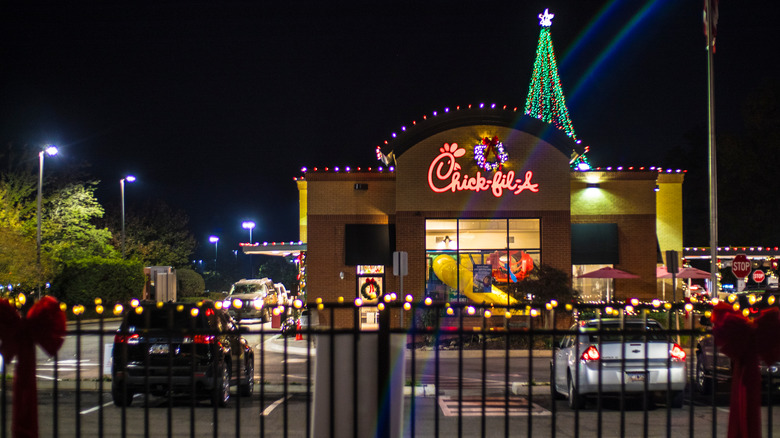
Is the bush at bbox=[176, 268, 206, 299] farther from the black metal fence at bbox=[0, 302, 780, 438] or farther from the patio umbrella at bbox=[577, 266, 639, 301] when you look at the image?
the patio umbrella at bbox=[577, 266, 639, 301]

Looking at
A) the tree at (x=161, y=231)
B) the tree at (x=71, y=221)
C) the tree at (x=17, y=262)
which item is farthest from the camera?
the tree at (x=161, y=231)

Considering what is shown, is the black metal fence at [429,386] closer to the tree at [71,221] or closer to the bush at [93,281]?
the bush at [93,281]

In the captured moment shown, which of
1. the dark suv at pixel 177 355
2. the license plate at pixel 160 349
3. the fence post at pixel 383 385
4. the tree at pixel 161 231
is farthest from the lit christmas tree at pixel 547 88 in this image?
the tree at pixel 161 231

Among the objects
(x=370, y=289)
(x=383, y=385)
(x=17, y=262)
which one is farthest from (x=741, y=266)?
(x=17, y=262)

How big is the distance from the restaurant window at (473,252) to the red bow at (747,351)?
22541 mm

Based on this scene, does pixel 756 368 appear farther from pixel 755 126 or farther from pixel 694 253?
pixel 755 126

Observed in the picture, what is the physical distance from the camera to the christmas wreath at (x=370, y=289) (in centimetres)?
2866

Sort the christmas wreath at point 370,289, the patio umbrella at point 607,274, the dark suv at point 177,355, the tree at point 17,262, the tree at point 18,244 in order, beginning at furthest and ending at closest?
the tree at point 18,244, the tree at point 17,262, the christmas wreath at point 370,289, the patio umbrella at point 607,274, the dark suv at point 177,355

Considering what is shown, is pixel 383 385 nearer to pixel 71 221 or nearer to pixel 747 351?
pixel 747 351

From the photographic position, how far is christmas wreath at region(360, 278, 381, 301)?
2866cm

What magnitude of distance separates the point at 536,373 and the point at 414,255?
11.0 m

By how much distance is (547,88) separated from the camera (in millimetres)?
33062

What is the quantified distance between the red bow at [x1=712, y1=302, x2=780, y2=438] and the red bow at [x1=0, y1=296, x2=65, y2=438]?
4.62 m

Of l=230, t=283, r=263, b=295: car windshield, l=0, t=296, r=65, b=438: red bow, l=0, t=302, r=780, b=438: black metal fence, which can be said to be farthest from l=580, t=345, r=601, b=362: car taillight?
l=230, t=283, r=263, b=295: car windshield
